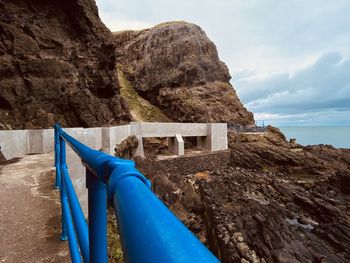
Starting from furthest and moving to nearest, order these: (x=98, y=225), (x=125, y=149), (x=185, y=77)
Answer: (x=185, y=77), (x=125, y=149), (x=98, y=225)

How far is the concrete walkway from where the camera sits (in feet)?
7.23

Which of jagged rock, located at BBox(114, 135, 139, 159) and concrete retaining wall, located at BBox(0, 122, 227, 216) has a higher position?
concrete retaining wall, located at BBox(0, 122, 227, 216)

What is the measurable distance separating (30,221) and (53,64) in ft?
48.7

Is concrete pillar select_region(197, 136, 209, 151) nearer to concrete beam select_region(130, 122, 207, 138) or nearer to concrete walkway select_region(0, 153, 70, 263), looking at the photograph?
concrete beam select_region(130, 122, 207, 138)

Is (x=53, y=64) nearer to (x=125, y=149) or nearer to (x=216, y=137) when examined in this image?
(x=125, y=149)

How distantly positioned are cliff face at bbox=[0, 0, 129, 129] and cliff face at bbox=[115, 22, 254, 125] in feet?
39.9

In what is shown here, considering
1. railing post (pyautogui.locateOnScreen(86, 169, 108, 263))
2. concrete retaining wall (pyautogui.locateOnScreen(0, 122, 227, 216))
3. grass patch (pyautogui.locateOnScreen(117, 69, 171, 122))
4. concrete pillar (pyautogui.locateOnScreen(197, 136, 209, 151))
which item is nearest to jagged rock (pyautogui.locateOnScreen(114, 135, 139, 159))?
concrete retaining wall (pyautogui.locateOnScreen(0, 122, 227, 216))

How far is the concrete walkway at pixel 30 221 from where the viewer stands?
2.20 m

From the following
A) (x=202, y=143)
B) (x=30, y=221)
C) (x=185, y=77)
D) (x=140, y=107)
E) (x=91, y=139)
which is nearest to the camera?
(x=30, y=221)

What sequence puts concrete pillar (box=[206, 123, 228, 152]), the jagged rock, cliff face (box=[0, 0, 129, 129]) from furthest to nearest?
concrete pillar (box=[206, 123, 228, 152]), cliff face (box=[0, 0, 129, 129]), the jagged rock

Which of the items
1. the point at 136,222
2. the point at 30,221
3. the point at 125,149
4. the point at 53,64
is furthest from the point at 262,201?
the point at 136,222

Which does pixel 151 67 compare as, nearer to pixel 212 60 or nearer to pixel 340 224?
pixel 212 60

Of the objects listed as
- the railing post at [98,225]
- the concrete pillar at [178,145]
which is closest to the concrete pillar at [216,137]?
the concrete pillar at [178,145]

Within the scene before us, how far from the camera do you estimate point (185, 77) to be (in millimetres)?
31078
